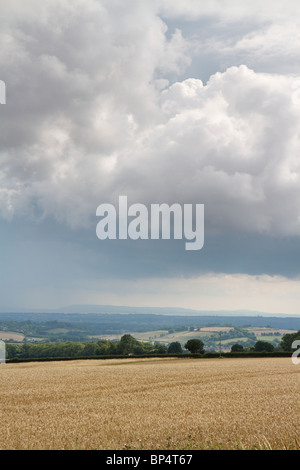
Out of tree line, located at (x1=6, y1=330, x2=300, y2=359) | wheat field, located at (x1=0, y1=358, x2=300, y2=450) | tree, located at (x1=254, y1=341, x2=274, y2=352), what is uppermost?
wheat field, located at (x1=0, y1=358, x2=300, y2=450)

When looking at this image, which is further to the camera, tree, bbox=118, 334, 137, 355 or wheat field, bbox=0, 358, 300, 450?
tree, bbox=118, 334, 137, 355

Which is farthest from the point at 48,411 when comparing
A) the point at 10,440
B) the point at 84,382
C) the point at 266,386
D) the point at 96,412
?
the point at 266,386

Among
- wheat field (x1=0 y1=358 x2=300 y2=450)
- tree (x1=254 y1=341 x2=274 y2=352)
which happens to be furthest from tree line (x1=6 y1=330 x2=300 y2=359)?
wheat field (x1=0 y1=358 x2=300 y2=450)

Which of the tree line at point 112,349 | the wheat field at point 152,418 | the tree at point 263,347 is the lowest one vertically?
the tree line at point 112,349

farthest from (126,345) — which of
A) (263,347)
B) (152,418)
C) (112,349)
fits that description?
(152,418)

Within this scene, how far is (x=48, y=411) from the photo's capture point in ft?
70.8

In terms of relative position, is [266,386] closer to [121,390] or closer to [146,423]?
[121,390]

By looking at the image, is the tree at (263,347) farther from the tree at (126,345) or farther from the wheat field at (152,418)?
the wheat field at (152,418)

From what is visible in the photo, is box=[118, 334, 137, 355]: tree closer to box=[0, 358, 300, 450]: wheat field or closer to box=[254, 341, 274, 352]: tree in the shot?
box=[254, 341, 274, 352]: tree

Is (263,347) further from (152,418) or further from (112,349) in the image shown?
(152,418)

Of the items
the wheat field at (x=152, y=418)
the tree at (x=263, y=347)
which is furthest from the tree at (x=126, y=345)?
the wheat field at (x=152, y=418)

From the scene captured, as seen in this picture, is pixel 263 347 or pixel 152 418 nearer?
pixel 152 418

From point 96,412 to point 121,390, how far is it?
32.3ft
